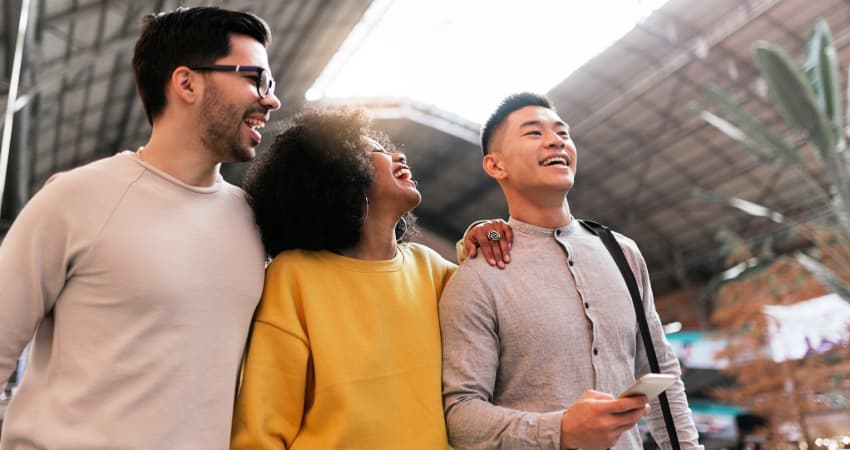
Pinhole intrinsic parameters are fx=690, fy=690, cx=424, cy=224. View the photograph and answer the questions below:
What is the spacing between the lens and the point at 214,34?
1.74m

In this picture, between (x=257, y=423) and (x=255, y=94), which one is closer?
(x=257, y=423)

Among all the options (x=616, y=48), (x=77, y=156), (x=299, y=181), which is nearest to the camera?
(x=299, y=181)

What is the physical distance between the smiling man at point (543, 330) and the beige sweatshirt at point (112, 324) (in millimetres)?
550

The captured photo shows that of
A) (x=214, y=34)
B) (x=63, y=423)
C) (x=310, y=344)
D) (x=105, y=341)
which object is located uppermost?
(x=214, y=34)

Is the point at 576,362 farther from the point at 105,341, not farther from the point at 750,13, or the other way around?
the point at 750,13

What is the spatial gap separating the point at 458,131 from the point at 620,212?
14.4ft

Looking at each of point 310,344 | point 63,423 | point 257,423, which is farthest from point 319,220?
point 63,423

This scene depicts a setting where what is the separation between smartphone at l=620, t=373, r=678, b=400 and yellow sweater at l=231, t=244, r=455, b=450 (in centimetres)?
52

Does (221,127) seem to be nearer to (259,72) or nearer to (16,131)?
(259,72)

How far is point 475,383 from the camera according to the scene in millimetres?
1596

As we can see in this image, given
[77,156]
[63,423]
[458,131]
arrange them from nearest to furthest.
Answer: [63,423] → [77,156] → [458,131]

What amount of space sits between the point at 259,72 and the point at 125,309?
2.22 feet

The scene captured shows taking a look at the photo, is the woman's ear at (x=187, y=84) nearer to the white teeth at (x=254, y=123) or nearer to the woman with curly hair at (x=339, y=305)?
the white teeth at (x=254, y=123)

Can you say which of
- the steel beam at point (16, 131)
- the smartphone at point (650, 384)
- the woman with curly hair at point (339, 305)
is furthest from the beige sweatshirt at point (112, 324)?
the steel beam at point (16, 131)
